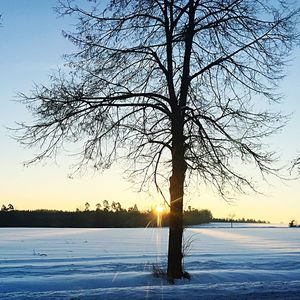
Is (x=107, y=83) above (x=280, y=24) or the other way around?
the other way around

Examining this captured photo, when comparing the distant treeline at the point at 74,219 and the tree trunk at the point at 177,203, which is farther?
the distant treeline at the point at 74,219

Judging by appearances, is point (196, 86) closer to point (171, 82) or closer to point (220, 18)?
point (171, 82)

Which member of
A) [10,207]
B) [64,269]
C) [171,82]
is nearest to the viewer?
[171,82]

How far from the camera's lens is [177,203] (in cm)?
1458

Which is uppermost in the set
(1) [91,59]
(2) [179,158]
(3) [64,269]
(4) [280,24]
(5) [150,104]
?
(4) [280,24]

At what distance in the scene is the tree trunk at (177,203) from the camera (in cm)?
1454

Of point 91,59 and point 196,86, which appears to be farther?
point 196,86

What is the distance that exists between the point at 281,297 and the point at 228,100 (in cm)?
610

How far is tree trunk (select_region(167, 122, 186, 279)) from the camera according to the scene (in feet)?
47.7

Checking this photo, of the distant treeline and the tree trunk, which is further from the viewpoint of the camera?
the distant treeline

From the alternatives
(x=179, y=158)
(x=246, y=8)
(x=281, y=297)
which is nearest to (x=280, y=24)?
(x=246, y=8)

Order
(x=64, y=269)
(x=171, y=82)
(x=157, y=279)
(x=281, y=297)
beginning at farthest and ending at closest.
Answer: (x=64, y=269) → (x=171, y=82) → (x=157, y=279) → (x=281, y=297)

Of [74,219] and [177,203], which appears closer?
[177,203]

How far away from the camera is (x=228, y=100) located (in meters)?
14.8
